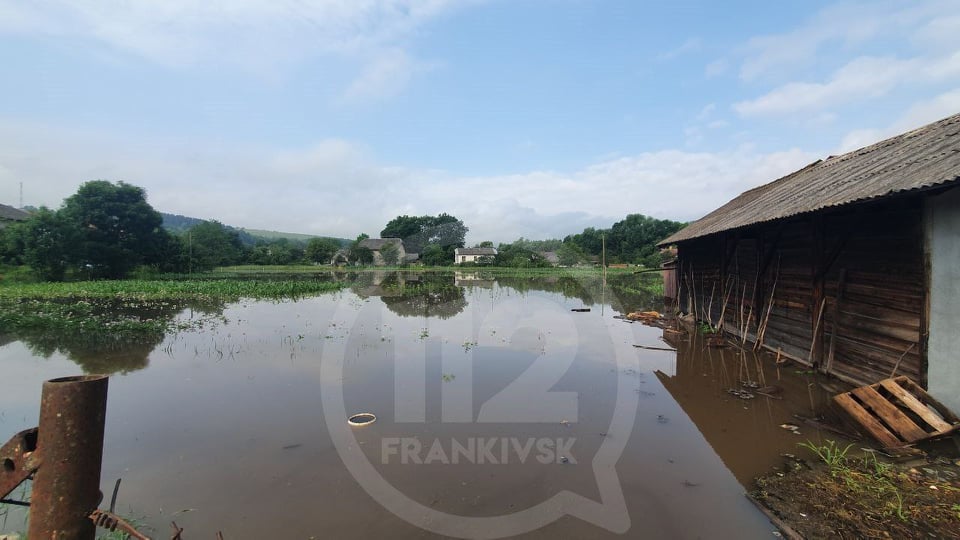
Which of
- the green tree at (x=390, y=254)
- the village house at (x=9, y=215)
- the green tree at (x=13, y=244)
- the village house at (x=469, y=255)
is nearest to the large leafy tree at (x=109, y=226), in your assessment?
the green tree at (x=13, y=244)

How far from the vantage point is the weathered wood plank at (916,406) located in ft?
15.6

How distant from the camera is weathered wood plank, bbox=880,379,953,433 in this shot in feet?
15.6

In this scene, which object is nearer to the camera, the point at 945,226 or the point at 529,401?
the point at 945,226

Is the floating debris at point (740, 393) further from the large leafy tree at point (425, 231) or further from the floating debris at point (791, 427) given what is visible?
the large leafy tree at point (425, 231)

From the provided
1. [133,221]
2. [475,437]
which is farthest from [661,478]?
[133,221]

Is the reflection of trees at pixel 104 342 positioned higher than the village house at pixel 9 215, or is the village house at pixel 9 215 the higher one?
the village house at pixel 9 215

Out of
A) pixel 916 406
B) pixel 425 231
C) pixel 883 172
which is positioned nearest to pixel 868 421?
pixel 916 406

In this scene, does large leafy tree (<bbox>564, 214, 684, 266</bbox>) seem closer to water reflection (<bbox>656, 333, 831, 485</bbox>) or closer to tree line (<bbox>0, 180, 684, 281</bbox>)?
tree line (<bbox>0, 180, 684, 281</bbox>)

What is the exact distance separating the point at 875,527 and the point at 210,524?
18.6 feet

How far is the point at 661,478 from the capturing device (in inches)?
176

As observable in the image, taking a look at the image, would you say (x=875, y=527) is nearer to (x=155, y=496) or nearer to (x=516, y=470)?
(x=516, y=470)

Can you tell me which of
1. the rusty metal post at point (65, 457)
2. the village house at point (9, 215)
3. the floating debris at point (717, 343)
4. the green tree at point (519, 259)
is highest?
the village house at point (9, 215)

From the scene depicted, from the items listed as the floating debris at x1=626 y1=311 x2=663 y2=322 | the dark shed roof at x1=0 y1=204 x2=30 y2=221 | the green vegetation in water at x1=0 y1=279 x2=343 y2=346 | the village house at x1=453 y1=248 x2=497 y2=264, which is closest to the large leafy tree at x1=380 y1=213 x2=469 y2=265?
the village house at x1=453 y1=248 x2=497 y2=264

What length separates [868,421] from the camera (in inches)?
206
